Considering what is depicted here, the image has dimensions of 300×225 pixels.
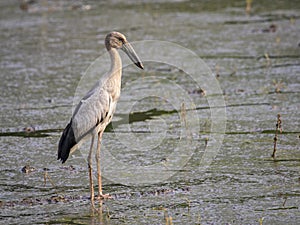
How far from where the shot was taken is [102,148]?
6.98 m

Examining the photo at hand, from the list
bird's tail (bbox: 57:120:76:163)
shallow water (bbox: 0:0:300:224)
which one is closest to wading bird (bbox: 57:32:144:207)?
bird's tail (bbox: 57:120:76:163)

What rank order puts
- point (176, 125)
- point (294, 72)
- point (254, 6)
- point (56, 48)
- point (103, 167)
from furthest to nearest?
point (254, 6), point (56, 48), point (294, 72), point (176, 125), point (103, 167)

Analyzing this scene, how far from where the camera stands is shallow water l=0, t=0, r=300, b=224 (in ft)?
18.0

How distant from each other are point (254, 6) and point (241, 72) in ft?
14.2

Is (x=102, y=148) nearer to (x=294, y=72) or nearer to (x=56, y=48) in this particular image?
(x=294, y=72)

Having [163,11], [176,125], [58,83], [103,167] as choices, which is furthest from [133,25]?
[103,167]

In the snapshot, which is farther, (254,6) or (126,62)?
(254,6)

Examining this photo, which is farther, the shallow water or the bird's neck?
the bird's neck

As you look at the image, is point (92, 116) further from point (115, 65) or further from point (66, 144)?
point (115, 65)

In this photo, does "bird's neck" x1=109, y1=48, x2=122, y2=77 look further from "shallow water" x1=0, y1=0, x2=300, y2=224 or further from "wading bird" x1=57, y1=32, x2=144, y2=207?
"shallow water" x1=0, y1=0, x2=300, y2=224

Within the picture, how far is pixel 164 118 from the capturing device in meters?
7.88

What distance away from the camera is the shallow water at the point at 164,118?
18.0ft

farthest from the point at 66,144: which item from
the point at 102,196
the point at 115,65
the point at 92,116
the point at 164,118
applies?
the point at 164,118

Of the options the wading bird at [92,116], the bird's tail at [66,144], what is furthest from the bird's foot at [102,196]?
the bird's tail at [66,144]
